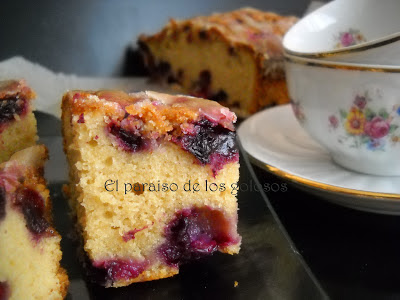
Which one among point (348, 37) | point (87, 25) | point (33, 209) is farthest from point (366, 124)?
point (87, 25)

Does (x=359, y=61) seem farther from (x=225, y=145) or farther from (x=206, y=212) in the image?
(x=206, y=212)

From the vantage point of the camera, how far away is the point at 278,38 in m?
2.12

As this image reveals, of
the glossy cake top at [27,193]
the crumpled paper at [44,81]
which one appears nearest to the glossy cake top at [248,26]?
the crumpled paper at [44,81]

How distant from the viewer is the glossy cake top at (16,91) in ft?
3.84

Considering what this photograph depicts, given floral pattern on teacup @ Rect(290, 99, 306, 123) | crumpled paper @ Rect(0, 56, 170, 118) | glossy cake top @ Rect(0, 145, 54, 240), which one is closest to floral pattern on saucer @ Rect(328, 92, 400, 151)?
floral pattern on teacup @ Rect(290, 99, 306, 123)

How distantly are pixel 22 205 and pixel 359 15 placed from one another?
1292 millimetres

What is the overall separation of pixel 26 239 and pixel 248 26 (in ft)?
5.48

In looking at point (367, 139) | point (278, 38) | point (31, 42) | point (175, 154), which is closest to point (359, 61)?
point (367, 139)

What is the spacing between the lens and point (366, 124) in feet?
4.01

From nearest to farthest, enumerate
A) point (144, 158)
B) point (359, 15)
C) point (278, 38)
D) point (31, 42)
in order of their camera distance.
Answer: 1. point (144, 158)
2. point (359, 15)
3. point (31, 42)
4. point (278, 38)

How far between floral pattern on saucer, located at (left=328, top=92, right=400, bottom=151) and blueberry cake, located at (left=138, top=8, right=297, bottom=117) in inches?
33.0

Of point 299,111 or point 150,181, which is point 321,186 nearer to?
point 299,111

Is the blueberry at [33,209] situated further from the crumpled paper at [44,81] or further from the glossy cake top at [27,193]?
the crumpled paper at [44,81]

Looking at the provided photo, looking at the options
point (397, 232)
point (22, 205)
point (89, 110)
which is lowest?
point (397, 232)
